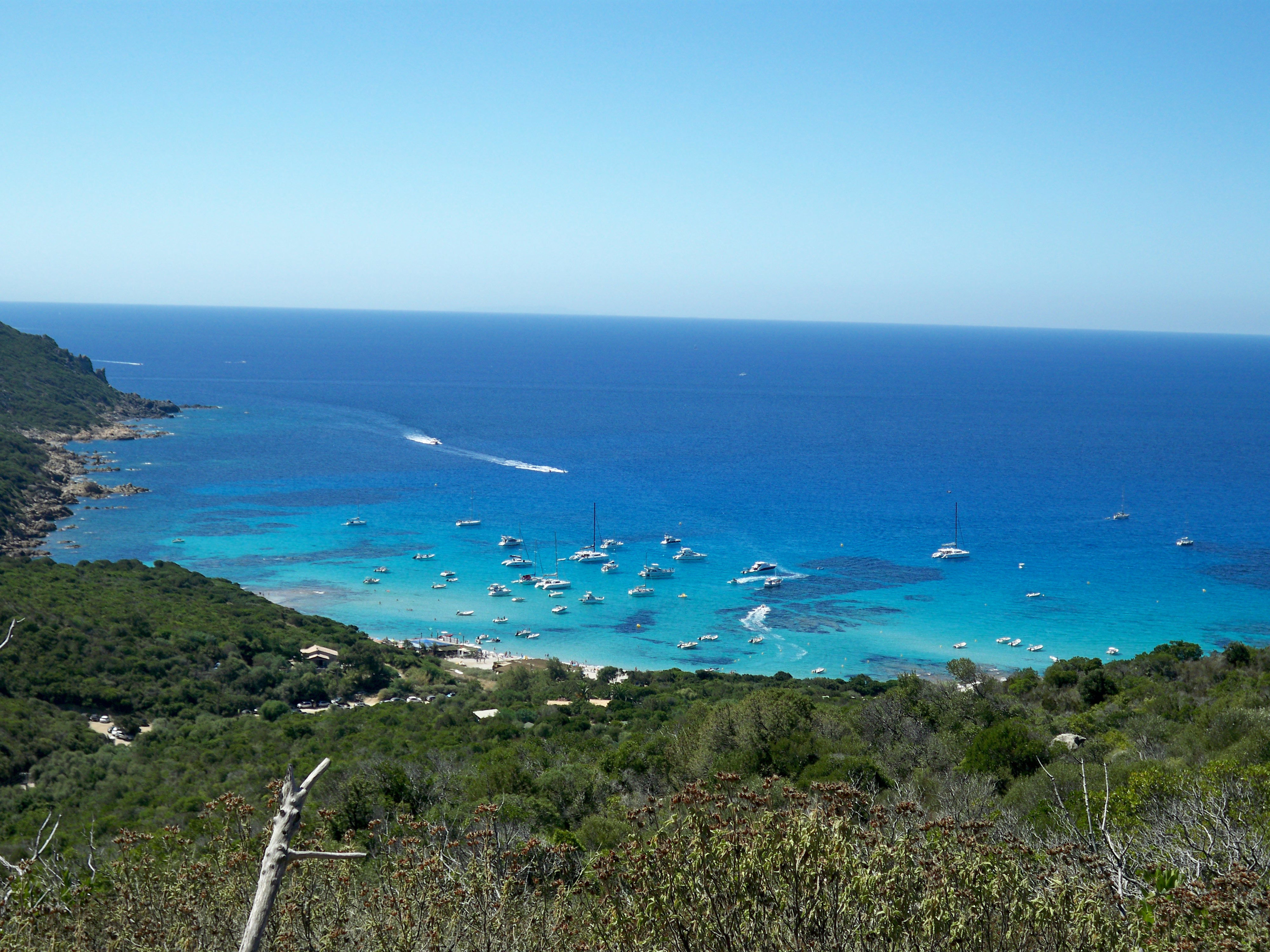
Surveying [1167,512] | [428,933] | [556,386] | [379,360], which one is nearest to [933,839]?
[428,933]

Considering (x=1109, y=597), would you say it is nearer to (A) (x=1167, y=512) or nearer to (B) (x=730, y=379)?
(A) (x=1167, y=512)

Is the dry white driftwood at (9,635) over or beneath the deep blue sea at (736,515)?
over

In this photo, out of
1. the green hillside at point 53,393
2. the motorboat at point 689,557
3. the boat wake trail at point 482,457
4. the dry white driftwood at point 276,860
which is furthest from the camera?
the green hillside at point 53,393

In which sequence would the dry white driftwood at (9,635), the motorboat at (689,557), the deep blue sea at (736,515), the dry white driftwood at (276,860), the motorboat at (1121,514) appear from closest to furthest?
the dry white driftwood at (276,860) < the dry white driftwood at (9,635) < the deep blue sea at (736,515) < the motorboat at (689,557) < the motorboat at (1121,514)

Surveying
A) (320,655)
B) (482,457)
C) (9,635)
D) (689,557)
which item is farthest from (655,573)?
(9,635)

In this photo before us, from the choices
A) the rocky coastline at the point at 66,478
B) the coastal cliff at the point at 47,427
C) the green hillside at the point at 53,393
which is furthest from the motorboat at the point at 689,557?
the green hillside at the point at 53,393

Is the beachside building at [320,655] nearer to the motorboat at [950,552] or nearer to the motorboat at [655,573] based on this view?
the motorboat at [655,573]

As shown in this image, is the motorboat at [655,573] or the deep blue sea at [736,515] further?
the motorboat at [655,573]
